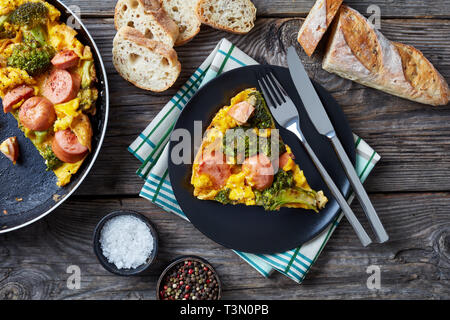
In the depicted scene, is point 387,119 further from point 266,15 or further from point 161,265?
point 161,265

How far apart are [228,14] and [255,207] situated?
53.2 inches

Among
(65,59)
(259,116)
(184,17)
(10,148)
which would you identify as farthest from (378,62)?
(10,148)

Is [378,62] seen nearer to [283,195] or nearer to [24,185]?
[283,195]

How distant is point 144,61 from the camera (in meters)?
2.88

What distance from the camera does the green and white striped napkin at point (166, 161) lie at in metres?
2.90

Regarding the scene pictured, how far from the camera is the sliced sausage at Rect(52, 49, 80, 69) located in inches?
106

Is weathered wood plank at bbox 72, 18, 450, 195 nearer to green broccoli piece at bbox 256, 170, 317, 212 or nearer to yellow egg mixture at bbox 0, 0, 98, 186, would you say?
yellow egg mixture at bbox 0, 0, 98, 186

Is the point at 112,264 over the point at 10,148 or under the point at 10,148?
under

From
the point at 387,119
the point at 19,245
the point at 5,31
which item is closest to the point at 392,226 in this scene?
the point at 387,119

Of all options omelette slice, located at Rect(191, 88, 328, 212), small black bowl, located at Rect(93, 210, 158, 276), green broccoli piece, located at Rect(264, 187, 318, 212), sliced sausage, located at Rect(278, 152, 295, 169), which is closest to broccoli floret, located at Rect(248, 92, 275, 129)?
omelette slice, located at Rect(191, 88, 328, 212)

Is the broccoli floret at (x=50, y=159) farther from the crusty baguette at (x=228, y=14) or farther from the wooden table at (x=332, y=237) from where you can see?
the crusty baguette at (x=228, y=14)

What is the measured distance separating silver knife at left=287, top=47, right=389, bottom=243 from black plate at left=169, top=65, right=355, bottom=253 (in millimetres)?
54

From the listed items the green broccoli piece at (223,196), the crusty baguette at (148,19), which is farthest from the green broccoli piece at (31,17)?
the green broccoli piece at (223,196)
